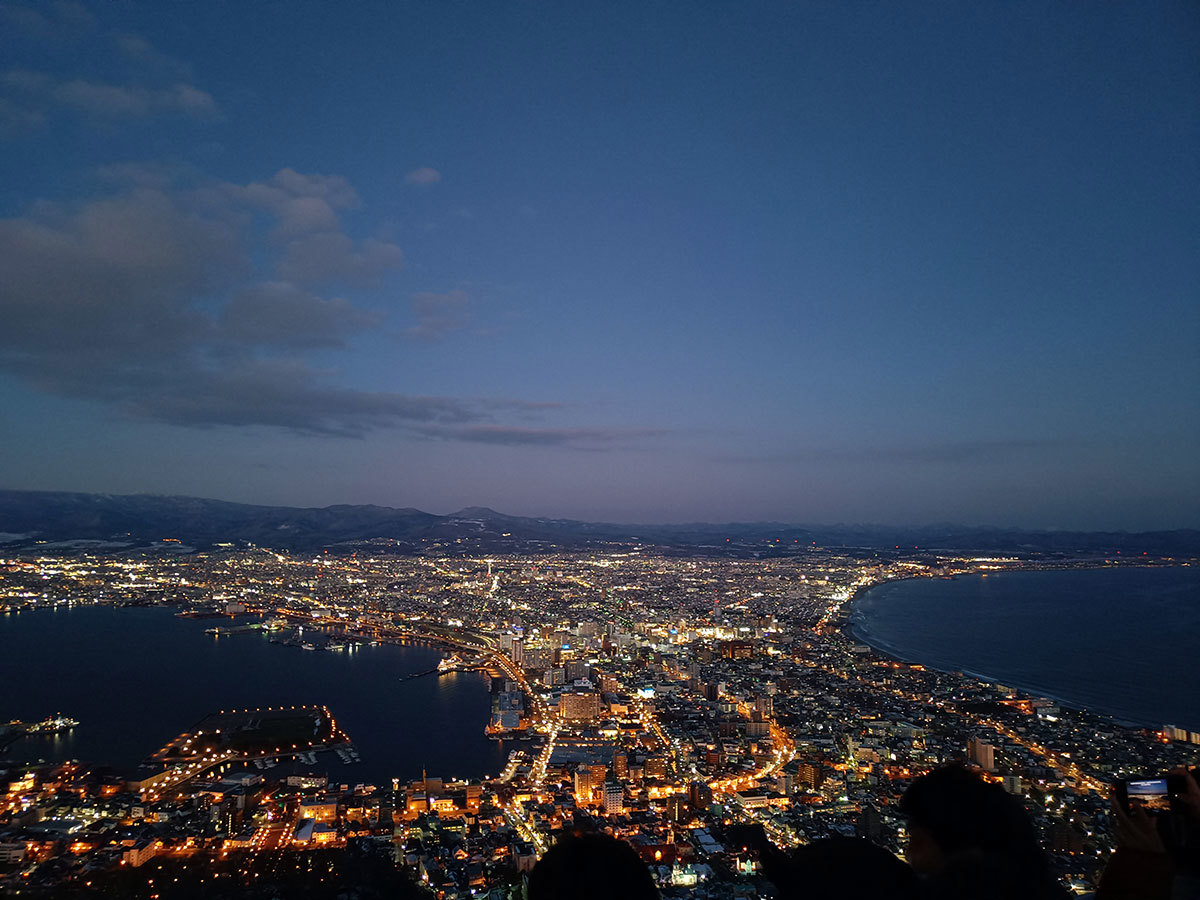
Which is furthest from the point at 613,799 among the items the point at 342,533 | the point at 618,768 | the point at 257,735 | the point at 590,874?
the point at 342,533

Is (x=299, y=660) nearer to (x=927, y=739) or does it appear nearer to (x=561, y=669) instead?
(x=561, y=669)

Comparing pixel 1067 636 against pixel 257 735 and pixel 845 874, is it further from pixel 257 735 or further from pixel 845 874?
pixel 845 874

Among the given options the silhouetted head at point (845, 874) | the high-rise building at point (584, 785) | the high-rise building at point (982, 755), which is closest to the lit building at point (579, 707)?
the high-rise building at point (584, 785)

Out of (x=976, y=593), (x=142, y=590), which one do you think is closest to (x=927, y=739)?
(x=976, y=593)

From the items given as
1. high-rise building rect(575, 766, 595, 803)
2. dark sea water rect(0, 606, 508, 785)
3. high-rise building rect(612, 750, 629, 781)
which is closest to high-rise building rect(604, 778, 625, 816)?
high-rise building rect(575, 766, 595, 803)

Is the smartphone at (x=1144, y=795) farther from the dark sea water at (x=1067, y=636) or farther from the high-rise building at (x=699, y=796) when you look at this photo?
the dark sea water at (x=1067, y=636)

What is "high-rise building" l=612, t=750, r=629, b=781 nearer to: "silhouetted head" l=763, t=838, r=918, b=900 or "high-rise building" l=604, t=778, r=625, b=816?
"high-rise building" l=604, t=778, r=625, b=816
